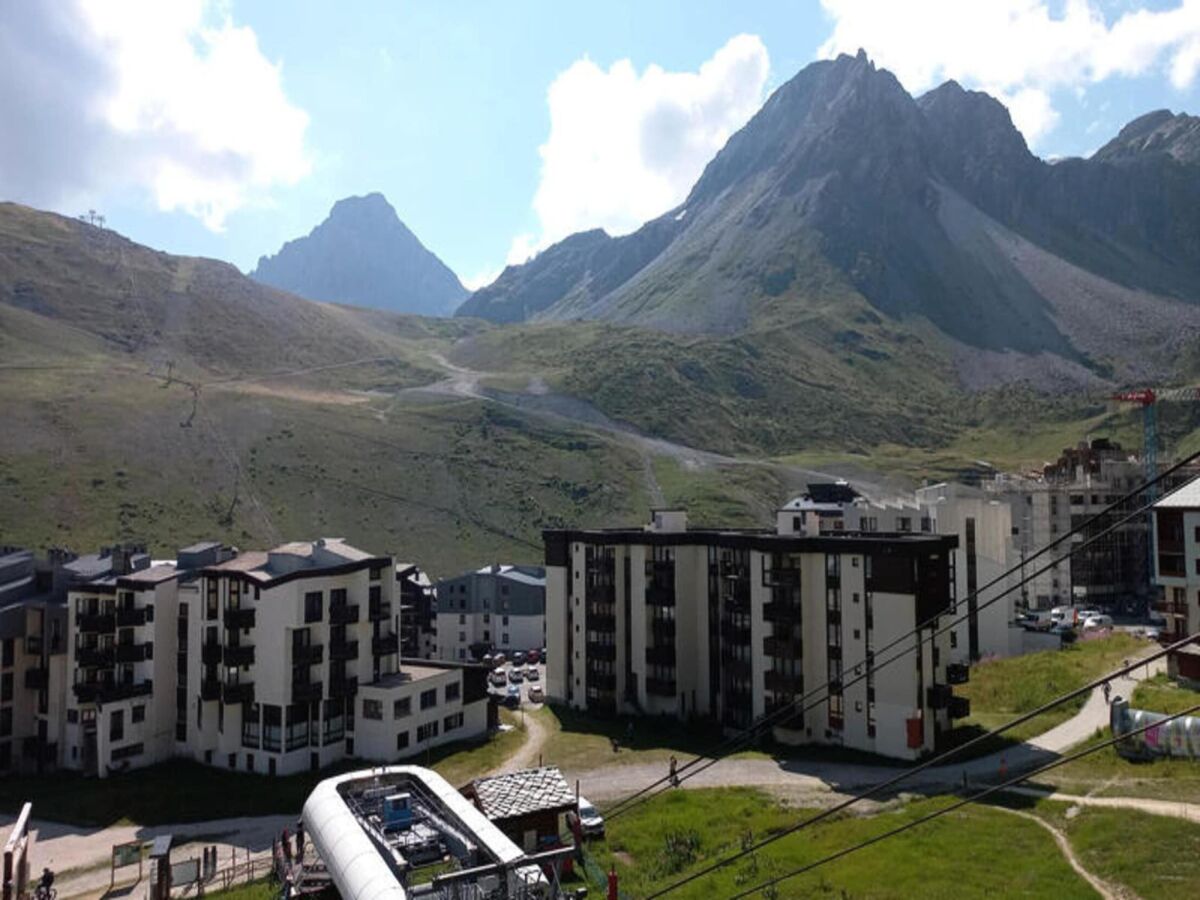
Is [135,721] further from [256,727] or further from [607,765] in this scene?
[607,765]

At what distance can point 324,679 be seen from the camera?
64812 mm

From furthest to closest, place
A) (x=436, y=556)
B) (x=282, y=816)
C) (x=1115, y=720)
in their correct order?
(x=436, y=556) → (x=282, y=816) → (x=1115, y=720)

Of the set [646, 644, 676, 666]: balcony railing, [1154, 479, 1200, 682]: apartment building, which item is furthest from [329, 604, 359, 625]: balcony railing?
[1154, 479, 1200, 682]: apartment building

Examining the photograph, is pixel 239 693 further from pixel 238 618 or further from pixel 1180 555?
pixel 1180 555

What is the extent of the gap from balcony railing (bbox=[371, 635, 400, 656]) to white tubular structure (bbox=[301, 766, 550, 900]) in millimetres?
35497

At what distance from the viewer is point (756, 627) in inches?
2645

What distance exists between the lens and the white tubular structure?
76.5ft

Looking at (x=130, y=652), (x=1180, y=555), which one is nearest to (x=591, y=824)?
(x=130, y=652)

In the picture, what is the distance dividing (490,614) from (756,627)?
52.4m

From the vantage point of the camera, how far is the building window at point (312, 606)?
64750 mm

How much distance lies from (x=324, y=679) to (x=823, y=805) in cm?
3658

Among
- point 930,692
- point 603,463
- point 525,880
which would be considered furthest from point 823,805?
point 603,463

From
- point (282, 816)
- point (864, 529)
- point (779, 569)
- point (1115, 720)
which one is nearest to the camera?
point (1115, 720)

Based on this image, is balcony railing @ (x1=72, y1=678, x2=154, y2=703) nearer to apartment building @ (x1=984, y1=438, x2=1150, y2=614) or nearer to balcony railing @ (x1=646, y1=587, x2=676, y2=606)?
balcony railing @ (x1=646, y1=587, x2=676, y2=606)
